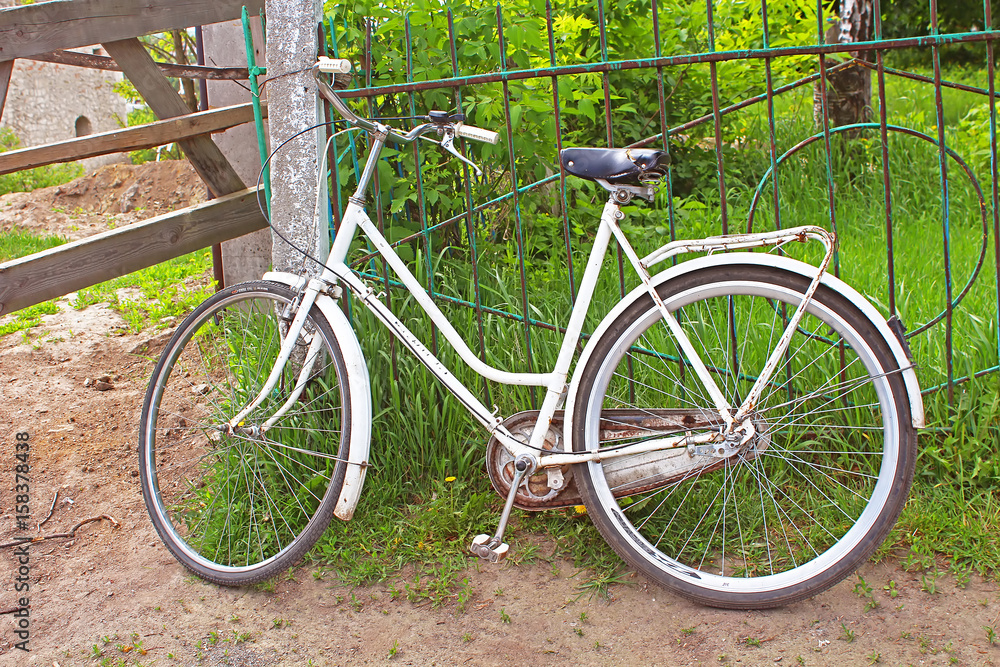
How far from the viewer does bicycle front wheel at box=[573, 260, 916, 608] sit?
6.93 ft

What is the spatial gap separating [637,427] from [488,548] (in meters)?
0.64

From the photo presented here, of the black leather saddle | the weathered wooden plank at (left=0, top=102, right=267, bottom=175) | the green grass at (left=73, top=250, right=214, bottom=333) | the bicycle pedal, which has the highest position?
the weathered wooden plank at (left=0, top=102, right=267, bottom=175)

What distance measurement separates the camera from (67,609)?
2490mm

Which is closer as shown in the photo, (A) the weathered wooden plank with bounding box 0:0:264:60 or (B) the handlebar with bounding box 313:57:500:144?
(B) the handlebar with bounding box 313:57:500:144

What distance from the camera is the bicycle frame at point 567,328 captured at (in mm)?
2133

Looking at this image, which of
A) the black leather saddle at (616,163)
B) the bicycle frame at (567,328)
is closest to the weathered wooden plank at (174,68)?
the bicycle frame at (567,328)

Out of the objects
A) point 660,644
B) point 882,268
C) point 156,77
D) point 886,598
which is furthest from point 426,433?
point 882,268

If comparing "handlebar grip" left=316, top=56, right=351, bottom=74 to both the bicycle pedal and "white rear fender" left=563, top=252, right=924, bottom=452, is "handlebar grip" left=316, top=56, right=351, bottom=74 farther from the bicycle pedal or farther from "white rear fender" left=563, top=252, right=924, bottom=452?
the bicycle pedal

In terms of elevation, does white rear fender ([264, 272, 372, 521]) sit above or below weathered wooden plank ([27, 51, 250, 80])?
below

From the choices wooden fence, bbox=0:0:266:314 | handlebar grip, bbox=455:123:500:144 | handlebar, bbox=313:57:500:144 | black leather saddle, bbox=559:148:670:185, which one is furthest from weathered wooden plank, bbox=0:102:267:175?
black leather saddle, bbox=559:148:670:185

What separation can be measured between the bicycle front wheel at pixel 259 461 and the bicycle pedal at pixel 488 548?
496 millimetres

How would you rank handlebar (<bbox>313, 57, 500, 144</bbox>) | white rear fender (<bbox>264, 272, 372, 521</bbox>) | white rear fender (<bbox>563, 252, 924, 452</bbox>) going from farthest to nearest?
1. white rear fender (<bbox>264, 272, 372, 521</bbox>)
2. handlebar (<bbox>313, 57, 500, 144</bbox>)
3. white rear fender (<bbox>563, 252, 924, 452</bbox>)

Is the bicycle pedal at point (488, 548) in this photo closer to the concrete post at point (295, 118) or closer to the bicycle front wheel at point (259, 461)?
the bicycle front wheel at point (259, 461)

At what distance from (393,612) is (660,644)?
858mm
